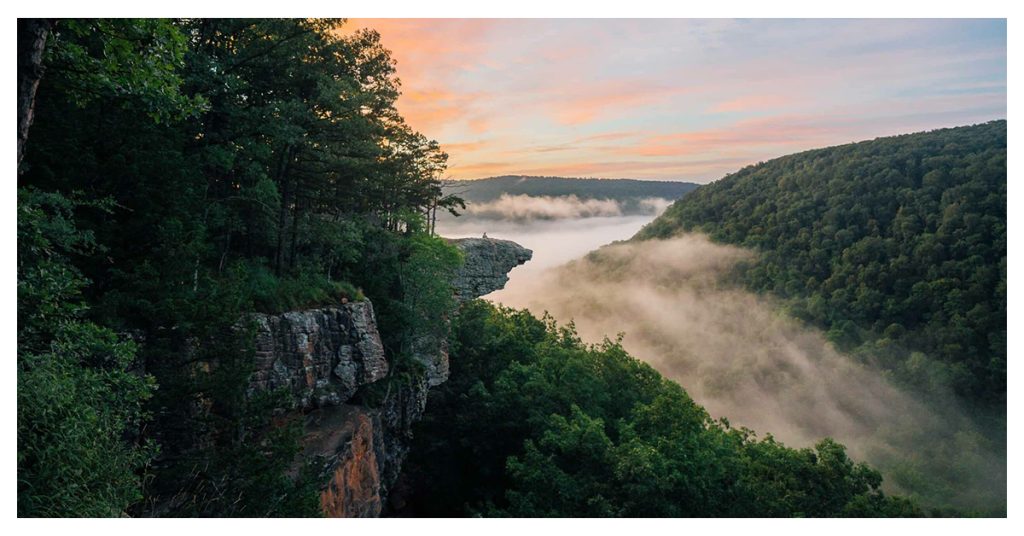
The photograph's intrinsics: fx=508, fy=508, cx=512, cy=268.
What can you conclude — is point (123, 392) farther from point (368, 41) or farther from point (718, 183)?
point (718, 183)

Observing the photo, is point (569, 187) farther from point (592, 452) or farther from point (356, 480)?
point (356, 480)

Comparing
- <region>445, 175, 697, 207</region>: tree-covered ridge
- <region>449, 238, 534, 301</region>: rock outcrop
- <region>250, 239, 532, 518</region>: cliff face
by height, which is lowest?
<region>250, 239, 532, 518</region>: cliff face

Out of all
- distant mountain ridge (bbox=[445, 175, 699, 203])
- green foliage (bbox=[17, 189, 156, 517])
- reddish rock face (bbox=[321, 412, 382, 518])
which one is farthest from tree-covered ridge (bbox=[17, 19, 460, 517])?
distant mountain ridge (bbox=[445, 175, 699, 203])

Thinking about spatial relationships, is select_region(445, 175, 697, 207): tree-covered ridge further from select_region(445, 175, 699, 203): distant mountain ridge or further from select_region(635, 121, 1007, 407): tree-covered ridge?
select_region(635, 121, 1007, 407): tree-covered ridge

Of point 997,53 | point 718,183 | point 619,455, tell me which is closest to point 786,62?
point 997,53

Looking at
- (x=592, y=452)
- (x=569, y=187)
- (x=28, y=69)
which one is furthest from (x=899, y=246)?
(x=28, y=69)

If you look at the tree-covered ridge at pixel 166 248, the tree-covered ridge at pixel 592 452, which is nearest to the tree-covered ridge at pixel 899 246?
the tree-covered ridge at pixel 592 452
